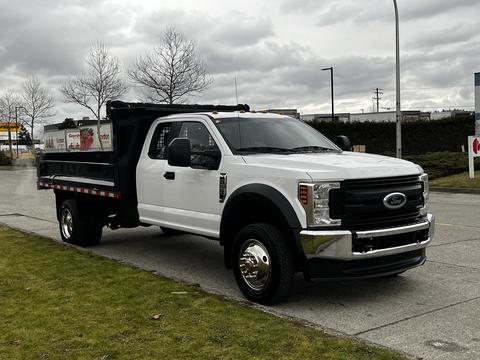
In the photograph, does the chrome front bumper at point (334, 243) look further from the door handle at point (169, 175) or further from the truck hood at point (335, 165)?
the door handle at point (169, 175)

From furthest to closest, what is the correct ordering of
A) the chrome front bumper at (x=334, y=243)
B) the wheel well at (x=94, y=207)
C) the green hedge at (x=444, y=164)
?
the green hedge at (x=444, y=164), the wheel well at (x=94, y=207), the chrome front bumper at (x=334, y=243)

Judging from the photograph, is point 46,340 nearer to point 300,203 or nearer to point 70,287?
point 70,287

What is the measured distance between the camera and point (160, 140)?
7.16 metres

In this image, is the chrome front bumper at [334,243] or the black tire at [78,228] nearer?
the chrome front bumper at [334,243]

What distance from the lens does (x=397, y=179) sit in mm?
5246

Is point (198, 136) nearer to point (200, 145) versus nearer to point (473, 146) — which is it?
point (200, 145)

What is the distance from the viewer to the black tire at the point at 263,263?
5.11 metres

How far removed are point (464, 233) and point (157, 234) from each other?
5175mm

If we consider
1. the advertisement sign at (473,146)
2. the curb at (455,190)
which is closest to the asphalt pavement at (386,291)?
the curb at (455,190)

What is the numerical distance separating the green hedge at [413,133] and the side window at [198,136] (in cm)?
3077

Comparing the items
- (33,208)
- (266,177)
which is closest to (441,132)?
(33,208)

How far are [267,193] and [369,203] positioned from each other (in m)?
0.93

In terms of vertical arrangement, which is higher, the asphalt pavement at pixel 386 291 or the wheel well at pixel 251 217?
the wheel well at pixel 251 217

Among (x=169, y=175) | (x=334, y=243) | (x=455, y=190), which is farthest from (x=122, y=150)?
(x=455, y=190)
